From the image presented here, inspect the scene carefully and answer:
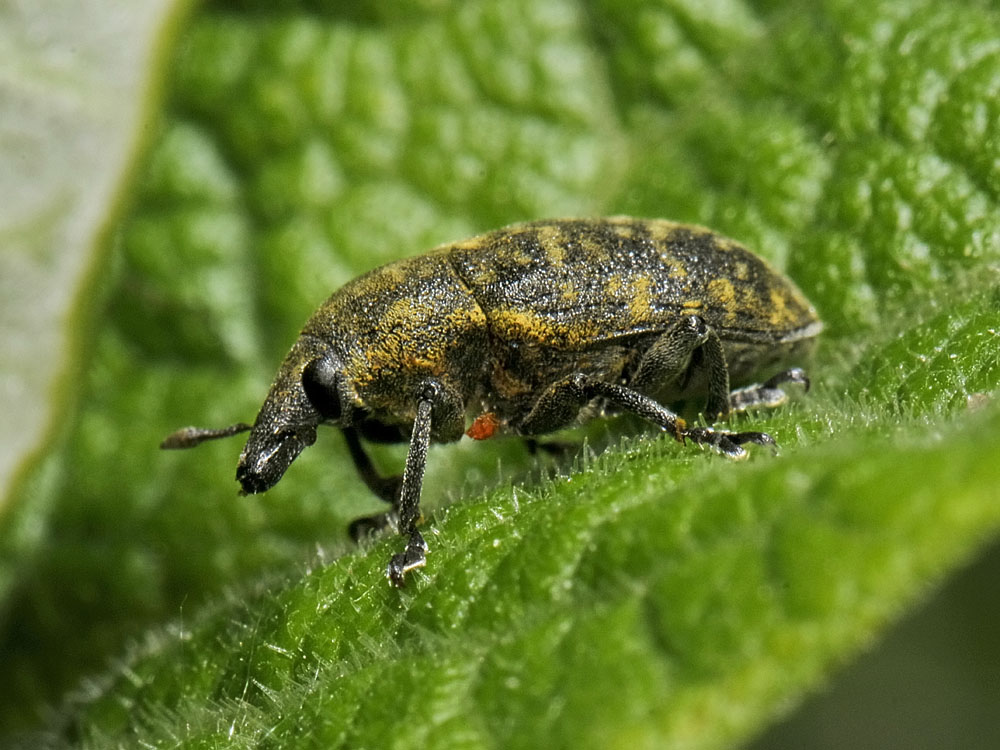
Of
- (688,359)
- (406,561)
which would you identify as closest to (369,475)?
(406,561)

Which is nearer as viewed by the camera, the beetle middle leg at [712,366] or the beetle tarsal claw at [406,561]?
→ the beetle tarsal claw at [406,561]

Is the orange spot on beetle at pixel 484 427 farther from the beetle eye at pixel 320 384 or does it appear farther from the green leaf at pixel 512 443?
the beetle eye at pixel 320 384

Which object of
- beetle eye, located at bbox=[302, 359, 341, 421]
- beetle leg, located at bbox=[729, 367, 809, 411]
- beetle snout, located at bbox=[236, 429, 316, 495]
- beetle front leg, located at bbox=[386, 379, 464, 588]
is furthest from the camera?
beetle eye, located at bbox=[302, 359, 341, 421]

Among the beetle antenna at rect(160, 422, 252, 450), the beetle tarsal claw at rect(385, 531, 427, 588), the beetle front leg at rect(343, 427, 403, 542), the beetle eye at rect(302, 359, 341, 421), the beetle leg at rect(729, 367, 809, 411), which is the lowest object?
the beetle front leg at rect(343, 427, 403, 542)

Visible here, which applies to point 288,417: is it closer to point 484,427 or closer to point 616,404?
point 484,427

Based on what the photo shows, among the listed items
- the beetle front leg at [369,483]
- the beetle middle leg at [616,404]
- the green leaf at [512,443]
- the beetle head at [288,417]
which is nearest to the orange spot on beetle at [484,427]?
the beetle middle leg at [616,404]

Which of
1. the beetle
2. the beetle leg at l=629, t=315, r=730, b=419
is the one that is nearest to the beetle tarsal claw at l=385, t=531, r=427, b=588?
the beetle

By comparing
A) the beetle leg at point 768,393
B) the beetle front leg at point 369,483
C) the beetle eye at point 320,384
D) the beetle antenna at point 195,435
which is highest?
the beetle leg at point 768,393

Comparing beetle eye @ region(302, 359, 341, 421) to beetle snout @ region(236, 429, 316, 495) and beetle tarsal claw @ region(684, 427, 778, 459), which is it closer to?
beetle snout @ region(236, 429, 316, 495)

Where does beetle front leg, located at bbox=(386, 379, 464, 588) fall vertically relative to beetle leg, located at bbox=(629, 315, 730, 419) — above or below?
below
